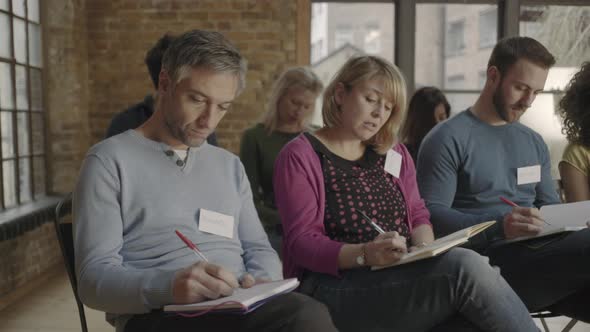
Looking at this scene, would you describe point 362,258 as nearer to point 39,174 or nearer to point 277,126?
point 277,126

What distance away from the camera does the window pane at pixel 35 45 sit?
4781 millimetres

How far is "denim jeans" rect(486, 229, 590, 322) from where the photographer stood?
2070 mm

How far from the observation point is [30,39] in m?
4.77

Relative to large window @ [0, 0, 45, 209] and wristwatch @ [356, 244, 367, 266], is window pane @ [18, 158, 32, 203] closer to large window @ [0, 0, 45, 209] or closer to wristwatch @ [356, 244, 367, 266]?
large window @ [0, 0, 45, 209]

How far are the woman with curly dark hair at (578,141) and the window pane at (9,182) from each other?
11.3ft

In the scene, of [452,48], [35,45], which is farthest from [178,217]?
[452,48]

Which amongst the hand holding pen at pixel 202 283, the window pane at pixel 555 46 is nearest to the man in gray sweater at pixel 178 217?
the hand holding pen at pixel 202 283

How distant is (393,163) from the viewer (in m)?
2.14

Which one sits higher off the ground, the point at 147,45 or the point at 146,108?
the point at 147,45

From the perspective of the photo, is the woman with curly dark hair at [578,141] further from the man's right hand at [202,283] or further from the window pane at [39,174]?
the window pane at [39,174]

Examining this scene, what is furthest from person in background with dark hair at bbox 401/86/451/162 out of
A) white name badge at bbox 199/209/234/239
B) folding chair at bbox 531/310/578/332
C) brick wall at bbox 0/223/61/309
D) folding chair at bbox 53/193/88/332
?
brick wall at bbox 0/223/61/309

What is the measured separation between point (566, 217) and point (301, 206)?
908mm

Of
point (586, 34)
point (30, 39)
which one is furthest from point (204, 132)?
point (586, 34)

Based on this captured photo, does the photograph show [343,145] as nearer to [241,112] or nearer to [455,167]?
[455,167]
